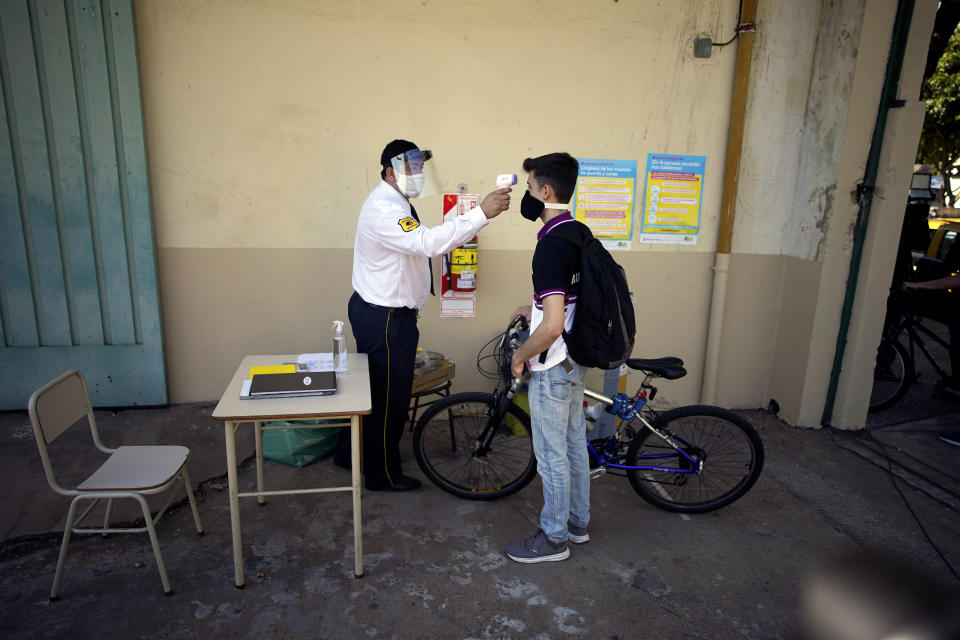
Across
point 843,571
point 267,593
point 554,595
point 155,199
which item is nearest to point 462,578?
point 554,595

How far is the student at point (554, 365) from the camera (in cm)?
249

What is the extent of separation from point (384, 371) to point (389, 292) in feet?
1.45

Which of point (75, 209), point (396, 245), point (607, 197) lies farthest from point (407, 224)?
point (75, 209)

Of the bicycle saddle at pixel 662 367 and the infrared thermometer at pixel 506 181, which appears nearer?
the infrared thermometer at pixel 506 181

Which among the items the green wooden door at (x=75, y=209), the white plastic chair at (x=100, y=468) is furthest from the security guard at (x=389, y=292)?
the green wooden door at (x=75, y=209)

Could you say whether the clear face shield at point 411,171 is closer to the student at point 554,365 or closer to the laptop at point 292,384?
the student at point 554,365

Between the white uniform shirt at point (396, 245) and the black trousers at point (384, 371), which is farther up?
the white uniform shirt at point (396, 245)

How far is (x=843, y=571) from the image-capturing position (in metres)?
1.40

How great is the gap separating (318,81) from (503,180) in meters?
1.94

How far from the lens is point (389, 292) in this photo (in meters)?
3.18

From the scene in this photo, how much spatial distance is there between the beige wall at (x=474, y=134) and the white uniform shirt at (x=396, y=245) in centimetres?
103

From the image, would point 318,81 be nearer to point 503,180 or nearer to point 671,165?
point 503,180

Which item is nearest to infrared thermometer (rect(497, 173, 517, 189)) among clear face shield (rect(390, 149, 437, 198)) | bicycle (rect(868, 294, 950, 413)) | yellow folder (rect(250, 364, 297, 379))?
clear face shield (rect(390, 149, 437, 198))

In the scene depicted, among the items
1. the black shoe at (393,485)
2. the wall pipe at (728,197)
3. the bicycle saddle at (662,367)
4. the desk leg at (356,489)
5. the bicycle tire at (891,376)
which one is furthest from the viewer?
the bicycle tire at (891,376)
